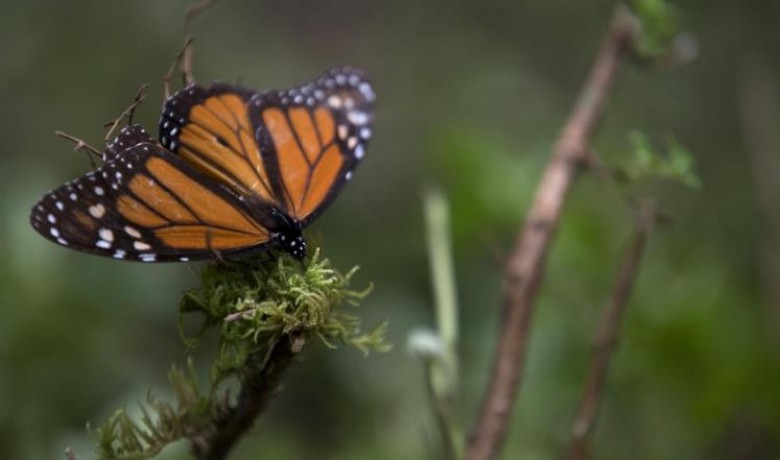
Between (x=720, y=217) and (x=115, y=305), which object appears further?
(x=720, y=217)

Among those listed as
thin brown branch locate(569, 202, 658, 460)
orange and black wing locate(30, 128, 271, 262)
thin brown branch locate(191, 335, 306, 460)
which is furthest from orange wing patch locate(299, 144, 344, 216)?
thin brown branch locate(569, 202, 658, 460)

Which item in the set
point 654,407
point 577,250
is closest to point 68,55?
point 577,250

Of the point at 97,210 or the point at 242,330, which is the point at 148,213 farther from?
the point at 242,330

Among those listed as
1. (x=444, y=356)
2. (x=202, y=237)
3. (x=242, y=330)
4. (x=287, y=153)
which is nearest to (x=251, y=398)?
(x=242, y=330)

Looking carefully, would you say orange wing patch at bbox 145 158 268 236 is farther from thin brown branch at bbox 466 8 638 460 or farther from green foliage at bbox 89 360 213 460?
thin brown branch at bbox 466 8 638 460

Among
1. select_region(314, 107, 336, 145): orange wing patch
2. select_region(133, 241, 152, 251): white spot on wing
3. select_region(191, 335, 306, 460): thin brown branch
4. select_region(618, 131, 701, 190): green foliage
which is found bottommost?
select_region(618, 131, 701, 190): green foliage

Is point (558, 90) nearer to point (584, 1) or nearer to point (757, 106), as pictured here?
point (584, 1)

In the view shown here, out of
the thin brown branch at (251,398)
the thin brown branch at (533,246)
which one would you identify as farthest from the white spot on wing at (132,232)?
the thin brown branch at (533,246)
